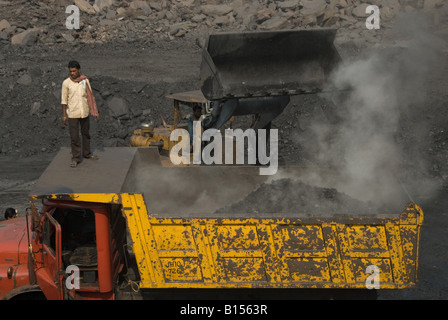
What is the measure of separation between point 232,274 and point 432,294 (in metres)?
4.01

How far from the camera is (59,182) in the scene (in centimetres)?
608

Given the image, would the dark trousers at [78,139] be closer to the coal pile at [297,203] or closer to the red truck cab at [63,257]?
the red truck cab at [63,257]

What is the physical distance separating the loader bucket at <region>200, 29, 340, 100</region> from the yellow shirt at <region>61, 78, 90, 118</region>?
1.81 meters

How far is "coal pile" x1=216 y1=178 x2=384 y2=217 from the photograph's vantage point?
6.48 metres

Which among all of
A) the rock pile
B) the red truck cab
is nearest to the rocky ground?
the rock pile

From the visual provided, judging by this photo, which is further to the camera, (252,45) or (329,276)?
(252,45)

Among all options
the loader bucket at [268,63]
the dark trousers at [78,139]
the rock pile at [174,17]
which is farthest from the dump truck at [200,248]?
the rock pile at [174,17]

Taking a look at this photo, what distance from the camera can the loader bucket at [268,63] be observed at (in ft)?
25.3

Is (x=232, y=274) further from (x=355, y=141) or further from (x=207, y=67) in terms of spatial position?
(x=355, y=141)

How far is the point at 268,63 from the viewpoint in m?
8.09

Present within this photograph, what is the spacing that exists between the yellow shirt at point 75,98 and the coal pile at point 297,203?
2.38m

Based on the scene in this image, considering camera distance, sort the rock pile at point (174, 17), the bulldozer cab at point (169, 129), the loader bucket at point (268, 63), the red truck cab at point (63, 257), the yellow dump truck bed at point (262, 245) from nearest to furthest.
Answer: the yellow dump truck bed at point (262, 245) → the red truck cab at point (63, 257) → the loader bucket at point (268, 63) → the bulldozer cab at point (169, 129) → the rock pile at point (174, 17)
